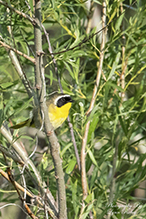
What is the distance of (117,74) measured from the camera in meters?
1.01

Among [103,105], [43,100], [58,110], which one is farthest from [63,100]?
[43,100]

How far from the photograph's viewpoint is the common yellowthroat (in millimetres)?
1209

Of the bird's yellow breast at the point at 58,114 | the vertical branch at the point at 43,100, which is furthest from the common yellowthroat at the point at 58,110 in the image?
the vertical branch at the point at 43,100

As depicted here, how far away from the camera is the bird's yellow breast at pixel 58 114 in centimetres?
122

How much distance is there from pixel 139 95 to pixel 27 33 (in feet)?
1.72

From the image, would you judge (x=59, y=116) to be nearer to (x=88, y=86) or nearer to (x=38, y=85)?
(x=88, y=86)

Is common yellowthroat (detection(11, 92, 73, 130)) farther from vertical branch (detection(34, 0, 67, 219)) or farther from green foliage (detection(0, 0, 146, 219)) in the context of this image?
vertical branch (detection(34, 0, 67, 219))

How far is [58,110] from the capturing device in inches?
50.1

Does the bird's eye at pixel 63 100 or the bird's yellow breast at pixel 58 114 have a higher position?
the bird's eye at pixel 63 100

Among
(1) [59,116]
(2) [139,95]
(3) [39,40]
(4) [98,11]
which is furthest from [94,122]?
(4) [98,11]

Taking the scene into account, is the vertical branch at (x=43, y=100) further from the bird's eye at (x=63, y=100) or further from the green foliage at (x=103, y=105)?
the bird's eye at (x=63, y=100)

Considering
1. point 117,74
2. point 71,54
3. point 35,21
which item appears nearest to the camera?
point 35,21

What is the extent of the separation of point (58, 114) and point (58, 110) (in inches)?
0.9

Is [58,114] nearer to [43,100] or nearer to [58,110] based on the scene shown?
[58,110]
